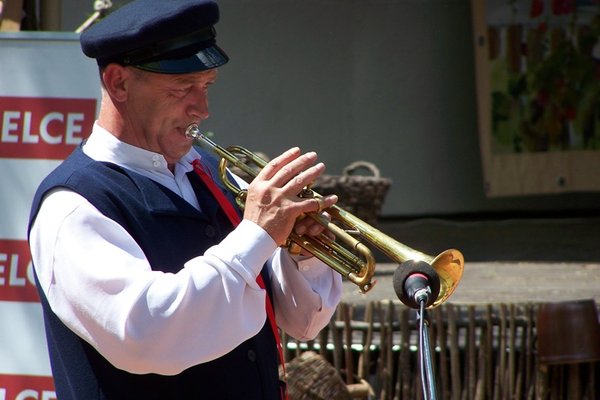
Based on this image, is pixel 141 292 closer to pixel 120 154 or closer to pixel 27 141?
pixel 120 154

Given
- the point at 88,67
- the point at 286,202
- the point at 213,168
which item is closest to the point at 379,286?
the point at 88,67

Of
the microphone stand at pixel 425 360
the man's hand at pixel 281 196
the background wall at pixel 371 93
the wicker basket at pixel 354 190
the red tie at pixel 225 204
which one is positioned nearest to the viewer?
the microphone stand at pixel 425 360

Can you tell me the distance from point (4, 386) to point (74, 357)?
1091 mm

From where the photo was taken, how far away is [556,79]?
8.68 m

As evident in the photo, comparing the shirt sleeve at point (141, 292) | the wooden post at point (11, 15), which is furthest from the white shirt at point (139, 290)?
the wooden post at point (11, 15)

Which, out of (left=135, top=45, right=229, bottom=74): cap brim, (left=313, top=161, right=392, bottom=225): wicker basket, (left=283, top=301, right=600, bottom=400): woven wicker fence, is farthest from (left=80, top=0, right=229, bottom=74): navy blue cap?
(left=313, top=161, right=392, bottom=225): wicker basket

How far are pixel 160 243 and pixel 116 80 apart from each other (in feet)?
1.27

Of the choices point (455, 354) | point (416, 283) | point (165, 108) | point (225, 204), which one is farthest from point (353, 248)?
point (455, 354)

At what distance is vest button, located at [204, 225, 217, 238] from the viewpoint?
2.54m

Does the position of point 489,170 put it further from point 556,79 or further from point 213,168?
point 213,168

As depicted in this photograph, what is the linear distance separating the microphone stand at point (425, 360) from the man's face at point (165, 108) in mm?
698

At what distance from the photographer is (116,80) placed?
98.5 inches

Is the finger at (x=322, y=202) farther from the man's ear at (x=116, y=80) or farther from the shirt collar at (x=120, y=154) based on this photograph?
the man's ear at (x=116, y=80)

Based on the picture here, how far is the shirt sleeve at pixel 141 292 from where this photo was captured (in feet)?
7.28
